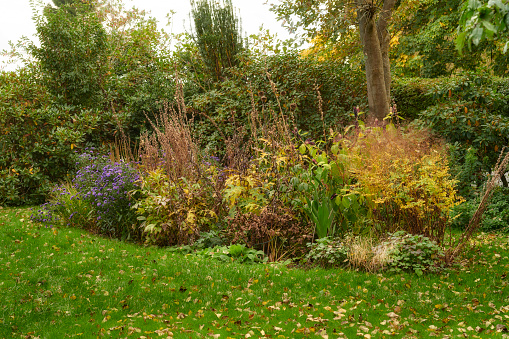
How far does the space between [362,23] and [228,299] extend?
22.3 ft

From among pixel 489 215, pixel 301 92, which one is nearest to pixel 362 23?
pixel 301 92

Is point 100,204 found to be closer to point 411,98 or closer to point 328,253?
point 328,253

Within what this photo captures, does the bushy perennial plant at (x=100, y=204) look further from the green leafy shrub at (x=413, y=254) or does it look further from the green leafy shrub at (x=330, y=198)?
the green leafy shrub at (x=413, y=254)

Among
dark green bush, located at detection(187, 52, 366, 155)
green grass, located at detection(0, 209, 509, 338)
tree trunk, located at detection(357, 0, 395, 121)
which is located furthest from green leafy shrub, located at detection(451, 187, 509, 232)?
Answer: dark green bush, located at detection(187, 52, 366, 155)

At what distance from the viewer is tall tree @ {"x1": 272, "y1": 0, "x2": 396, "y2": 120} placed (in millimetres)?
8305

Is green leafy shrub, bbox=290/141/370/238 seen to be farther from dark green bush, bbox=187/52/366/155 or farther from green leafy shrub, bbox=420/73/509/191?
dark green bush, bbox=187/52/366/155

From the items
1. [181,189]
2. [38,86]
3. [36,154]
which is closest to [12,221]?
[36,154]

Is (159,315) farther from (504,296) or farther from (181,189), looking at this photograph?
(504,296)

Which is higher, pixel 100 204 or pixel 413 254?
pixel 100 204

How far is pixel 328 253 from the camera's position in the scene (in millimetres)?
4836

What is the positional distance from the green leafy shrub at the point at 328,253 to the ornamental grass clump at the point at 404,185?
73 centimetres

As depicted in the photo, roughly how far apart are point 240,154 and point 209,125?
15.0ft

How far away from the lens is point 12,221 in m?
7.00

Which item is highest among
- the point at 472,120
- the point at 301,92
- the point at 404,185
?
the point at 301,92
